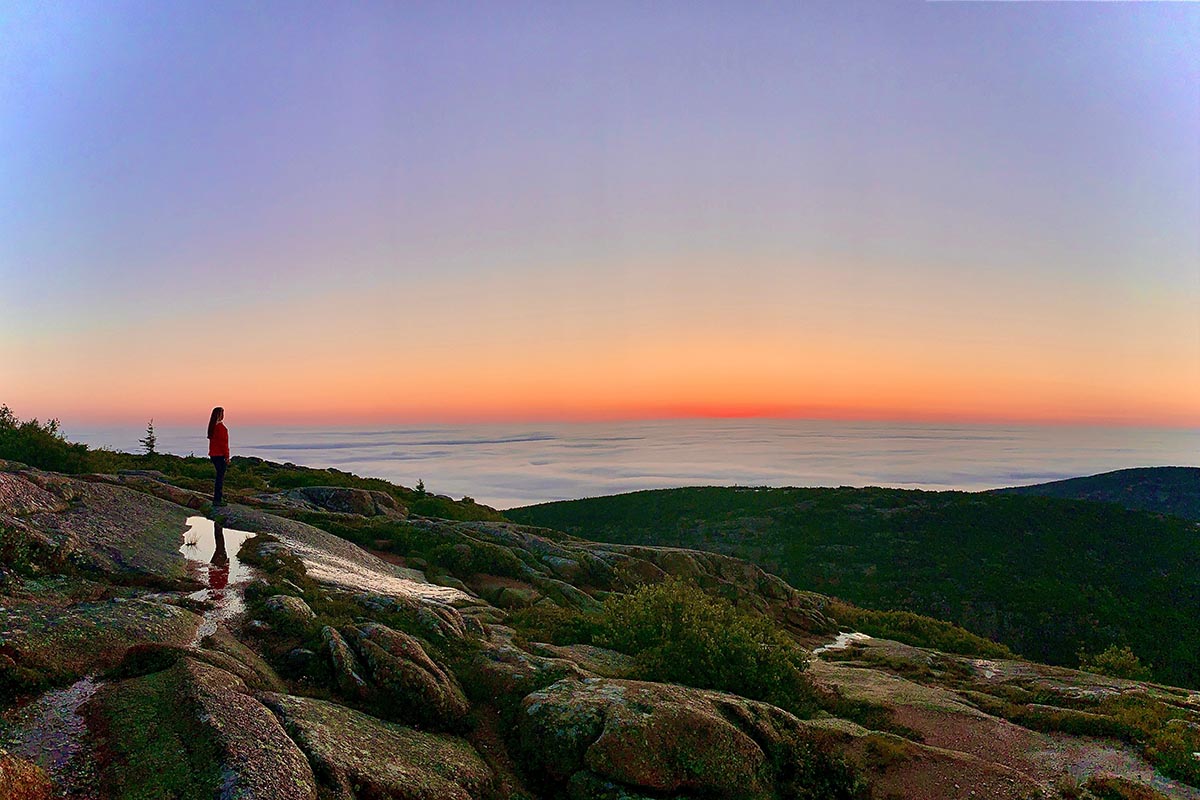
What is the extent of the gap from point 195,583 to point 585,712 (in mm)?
9116

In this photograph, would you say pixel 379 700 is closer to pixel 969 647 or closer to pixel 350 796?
pixel 350 796

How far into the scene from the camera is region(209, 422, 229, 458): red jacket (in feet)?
76.5

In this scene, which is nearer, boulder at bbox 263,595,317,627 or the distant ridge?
boulder at bbox 263,595,317,627

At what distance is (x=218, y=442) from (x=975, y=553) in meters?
73.9

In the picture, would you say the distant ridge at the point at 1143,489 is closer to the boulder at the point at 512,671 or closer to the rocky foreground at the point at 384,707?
the rocky foreground at the point at 384,707

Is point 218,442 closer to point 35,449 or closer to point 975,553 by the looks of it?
point 35,449

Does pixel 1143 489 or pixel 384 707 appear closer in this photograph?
pixel 384 707

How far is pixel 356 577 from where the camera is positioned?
18.1 meters

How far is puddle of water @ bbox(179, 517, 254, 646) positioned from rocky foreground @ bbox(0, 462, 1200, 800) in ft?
0.29

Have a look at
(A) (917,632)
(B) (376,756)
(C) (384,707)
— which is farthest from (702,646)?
(A) (917,632)

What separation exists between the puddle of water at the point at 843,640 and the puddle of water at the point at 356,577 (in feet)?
50.2

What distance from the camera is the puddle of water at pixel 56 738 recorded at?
647 cm

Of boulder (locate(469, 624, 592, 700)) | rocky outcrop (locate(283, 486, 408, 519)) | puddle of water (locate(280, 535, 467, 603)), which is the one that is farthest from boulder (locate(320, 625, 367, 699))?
rocky outcrop (locate(283, 486, 408, 519))

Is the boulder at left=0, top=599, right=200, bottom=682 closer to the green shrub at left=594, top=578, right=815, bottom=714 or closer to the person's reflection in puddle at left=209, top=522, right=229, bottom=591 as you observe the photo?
the person's reflection in puddle at left=209, top=522, right=229, bottom=591
